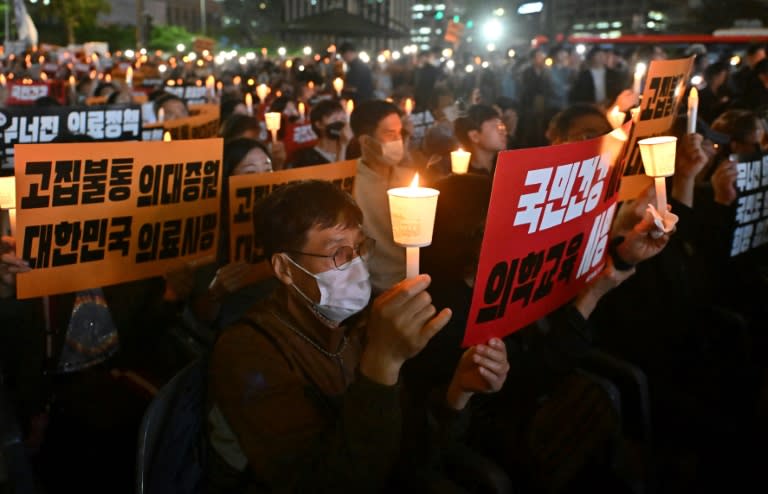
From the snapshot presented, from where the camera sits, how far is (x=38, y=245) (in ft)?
10.1

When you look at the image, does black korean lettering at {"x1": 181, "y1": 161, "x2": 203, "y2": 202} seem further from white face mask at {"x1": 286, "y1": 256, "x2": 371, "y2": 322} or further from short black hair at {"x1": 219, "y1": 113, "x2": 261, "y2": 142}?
short black hair at {"x1": 219, "y1": 113, "x2": 261, "y2": 142}

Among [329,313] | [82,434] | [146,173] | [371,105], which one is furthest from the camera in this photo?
[371,105]

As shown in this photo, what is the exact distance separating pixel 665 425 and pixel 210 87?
8.98 meters

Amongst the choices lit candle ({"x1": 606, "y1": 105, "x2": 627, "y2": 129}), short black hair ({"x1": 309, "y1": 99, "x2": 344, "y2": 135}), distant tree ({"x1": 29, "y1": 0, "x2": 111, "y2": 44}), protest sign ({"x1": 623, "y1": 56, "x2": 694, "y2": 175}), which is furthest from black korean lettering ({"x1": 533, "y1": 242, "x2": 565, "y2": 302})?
distant tree ({"x1": 29, "y1": 0, "x2": 111, "y2": 44})

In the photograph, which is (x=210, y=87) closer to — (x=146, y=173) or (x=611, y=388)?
(x=146, y=173)

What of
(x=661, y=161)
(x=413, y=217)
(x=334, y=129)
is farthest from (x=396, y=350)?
(x=334, y=129)

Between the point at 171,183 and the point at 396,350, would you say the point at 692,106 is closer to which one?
the point at 396,350

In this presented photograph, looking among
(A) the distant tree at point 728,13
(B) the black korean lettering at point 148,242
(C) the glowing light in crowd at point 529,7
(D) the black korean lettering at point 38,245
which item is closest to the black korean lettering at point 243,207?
(B) the black korean lettering at point 148,242

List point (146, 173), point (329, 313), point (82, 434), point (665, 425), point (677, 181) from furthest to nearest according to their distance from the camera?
point (665, 425) → point (677, 181) → point (146, 173) → point (82, 434) → point (329, 313)

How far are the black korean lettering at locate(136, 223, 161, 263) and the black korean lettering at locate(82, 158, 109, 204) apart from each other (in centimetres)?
26

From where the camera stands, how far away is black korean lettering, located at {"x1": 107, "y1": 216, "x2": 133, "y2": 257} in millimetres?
3309

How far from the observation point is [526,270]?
2.38 metres

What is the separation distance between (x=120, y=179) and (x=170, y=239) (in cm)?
40

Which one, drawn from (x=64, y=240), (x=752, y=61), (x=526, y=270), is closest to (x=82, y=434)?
(x=64, y=240)
